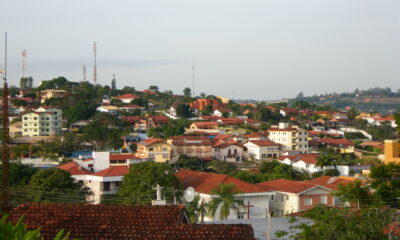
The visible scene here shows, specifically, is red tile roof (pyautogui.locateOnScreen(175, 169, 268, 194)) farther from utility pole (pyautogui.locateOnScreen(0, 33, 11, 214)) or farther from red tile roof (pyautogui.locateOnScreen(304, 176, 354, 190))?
utility pole (pyautogui.locateOnScreen(0, 33, 11, 214))

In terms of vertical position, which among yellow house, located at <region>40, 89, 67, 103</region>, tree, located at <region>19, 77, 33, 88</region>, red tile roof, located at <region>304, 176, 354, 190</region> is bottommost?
red tile roof, located at <region>304, 176, 354, 190</region>

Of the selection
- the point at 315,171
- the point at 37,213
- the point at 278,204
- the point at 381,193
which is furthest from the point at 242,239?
the point at 315,171

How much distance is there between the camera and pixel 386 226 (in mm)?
9125

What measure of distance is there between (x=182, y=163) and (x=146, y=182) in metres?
17.3

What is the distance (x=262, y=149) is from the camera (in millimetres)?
49000

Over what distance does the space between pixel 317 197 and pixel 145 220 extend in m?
16.2

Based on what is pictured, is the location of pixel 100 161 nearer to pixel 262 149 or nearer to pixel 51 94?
pixel 262 149

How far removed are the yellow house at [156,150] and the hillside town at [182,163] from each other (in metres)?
0.09

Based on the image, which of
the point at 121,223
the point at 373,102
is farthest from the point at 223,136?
the point at 373,102

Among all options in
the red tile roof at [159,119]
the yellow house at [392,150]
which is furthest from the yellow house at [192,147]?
the yellow house at [392,150]

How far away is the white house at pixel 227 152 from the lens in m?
47.6

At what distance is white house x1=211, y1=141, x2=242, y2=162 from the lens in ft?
156

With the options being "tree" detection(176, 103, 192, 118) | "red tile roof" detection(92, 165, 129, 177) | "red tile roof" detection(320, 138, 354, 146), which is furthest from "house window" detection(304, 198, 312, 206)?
"tree" detection(176, 103, 192, 118)

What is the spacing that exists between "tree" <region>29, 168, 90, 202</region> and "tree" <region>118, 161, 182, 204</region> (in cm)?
206
